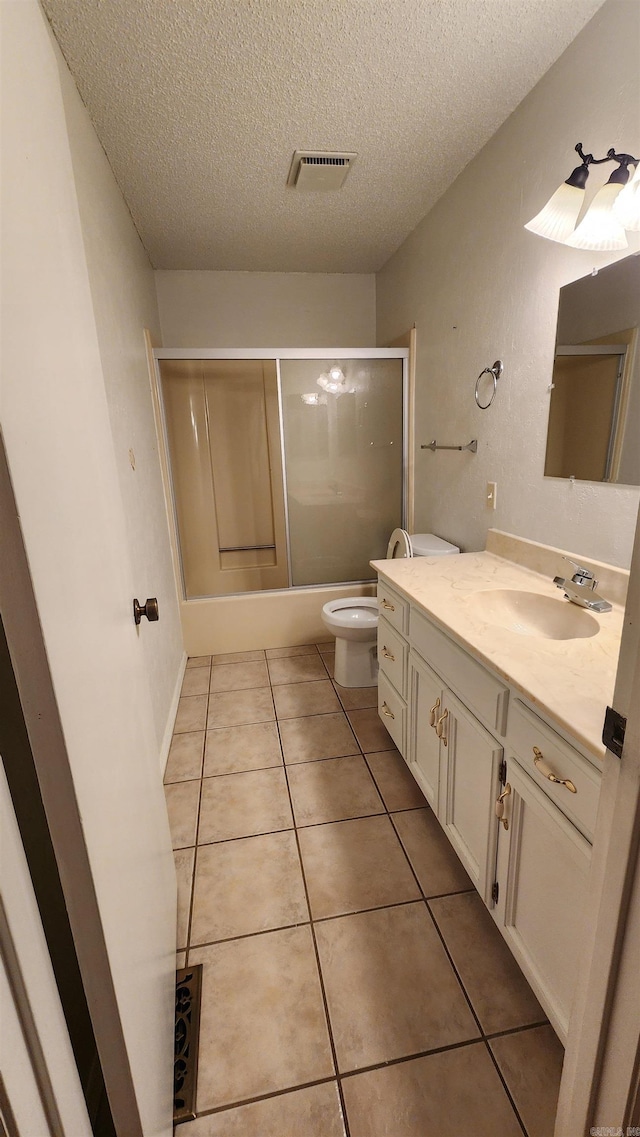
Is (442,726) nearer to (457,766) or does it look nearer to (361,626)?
(457,766)

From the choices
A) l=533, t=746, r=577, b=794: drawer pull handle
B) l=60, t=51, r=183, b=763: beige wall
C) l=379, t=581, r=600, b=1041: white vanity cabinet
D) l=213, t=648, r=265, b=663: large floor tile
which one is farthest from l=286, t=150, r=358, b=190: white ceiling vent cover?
l=213, t=648, r=265, b=663: large floor tile

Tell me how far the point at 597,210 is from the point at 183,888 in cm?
226

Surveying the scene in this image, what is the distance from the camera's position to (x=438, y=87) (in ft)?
5.22

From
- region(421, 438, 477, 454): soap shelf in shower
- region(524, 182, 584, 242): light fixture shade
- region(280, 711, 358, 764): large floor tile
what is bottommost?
region(280, 711, 358, 764): large floor tile

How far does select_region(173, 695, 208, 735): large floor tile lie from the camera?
93.0 inches

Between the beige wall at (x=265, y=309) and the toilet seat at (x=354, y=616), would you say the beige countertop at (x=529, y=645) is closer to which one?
the toilet seat at (x=354, y=616)

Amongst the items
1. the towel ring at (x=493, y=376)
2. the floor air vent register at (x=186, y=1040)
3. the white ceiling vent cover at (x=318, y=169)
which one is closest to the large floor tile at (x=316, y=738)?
the floor air vent register at (x=186, y=1040)

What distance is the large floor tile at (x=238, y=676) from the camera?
8.96 feet

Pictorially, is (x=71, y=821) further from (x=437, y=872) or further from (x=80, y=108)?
(x=80, y=108)

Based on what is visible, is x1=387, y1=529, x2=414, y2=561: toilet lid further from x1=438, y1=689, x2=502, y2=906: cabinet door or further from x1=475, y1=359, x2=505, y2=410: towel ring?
x1=438, y1=689, x2=502, y2=906: cabinet door

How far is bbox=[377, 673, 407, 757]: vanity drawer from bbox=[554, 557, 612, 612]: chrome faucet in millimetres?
692

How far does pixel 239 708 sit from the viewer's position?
2.51m

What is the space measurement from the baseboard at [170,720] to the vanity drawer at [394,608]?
1.03 m

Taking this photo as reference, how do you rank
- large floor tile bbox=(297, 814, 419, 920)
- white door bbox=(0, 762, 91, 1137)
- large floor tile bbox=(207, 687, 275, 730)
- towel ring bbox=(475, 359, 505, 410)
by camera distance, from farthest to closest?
large floor tile bbox=(207, 687, 275, 730), towel ring bbox=(475, 359, 505, 410), large floor tile bbox=(297, 814, 419, 920), white door bbox=(0, 762, 91, 1137)
